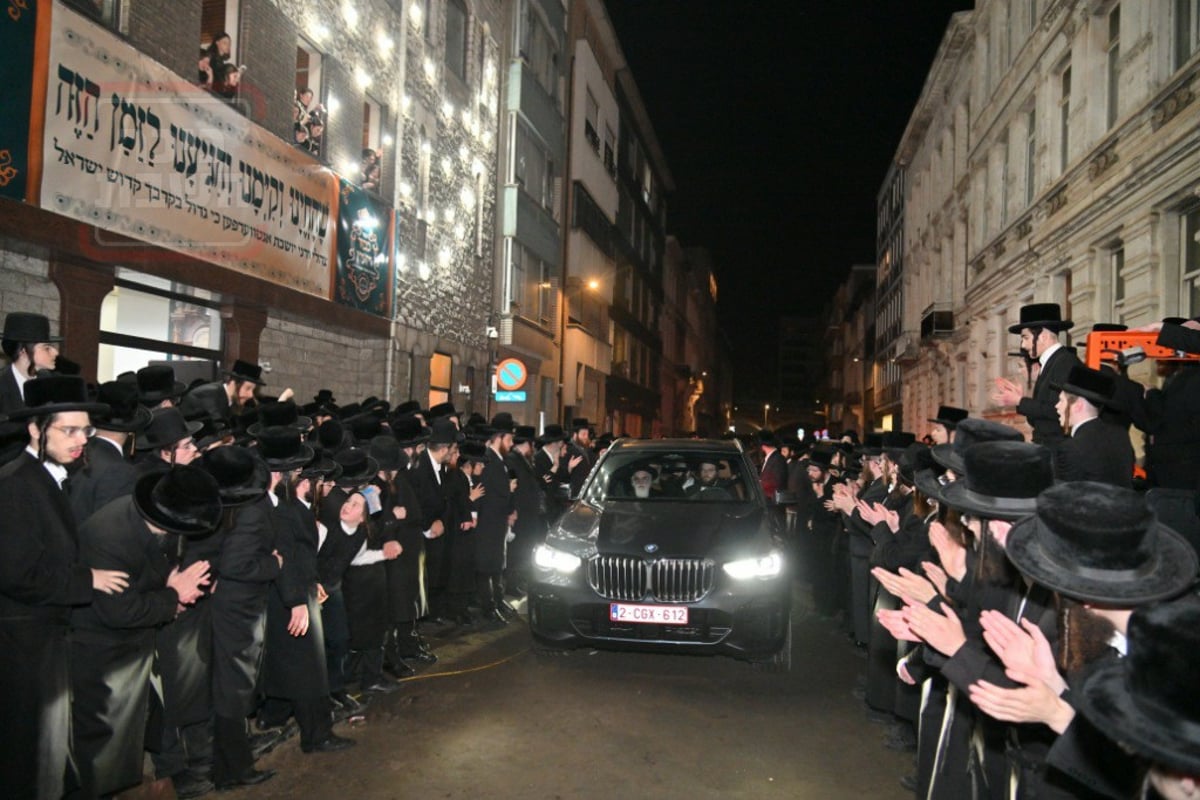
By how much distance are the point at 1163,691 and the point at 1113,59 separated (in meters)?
19.2

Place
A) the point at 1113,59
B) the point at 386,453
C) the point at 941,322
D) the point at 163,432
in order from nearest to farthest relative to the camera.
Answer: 1. the point at 163,432
2. the point at 386,453
3. the point at 1113,59
4. the point at 941,322

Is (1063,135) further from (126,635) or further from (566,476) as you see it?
(126,635)

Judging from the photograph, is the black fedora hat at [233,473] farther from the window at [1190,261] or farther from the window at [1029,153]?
the window at [1029,153]

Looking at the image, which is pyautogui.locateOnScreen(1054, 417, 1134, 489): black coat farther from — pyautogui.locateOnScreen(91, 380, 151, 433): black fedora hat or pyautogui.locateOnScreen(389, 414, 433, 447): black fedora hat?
pyautogui.locateOnScreen(91, 380, 151, 433): black fedora hat

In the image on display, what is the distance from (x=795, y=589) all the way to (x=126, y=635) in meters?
10.3

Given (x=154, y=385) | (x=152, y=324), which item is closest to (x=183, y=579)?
(x=154, y=385)

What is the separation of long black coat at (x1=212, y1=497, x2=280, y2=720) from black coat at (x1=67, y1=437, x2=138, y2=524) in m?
0.69

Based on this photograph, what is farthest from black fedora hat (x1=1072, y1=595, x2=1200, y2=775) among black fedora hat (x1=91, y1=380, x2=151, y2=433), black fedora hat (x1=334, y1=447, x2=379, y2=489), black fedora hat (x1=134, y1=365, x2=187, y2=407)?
black fedora hat (x1=134, y1=365, x2=187, y2=407)

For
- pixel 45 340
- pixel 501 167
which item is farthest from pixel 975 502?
pixel 501 167

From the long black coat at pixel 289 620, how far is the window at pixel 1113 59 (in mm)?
17099

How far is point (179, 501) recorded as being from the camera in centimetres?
419

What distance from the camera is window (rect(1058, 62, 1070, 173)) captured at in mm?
19422

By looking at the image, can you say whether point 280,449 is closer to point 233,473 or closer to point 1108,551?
point 233,473

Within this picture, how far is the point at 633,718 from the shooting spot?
20.1 ft
